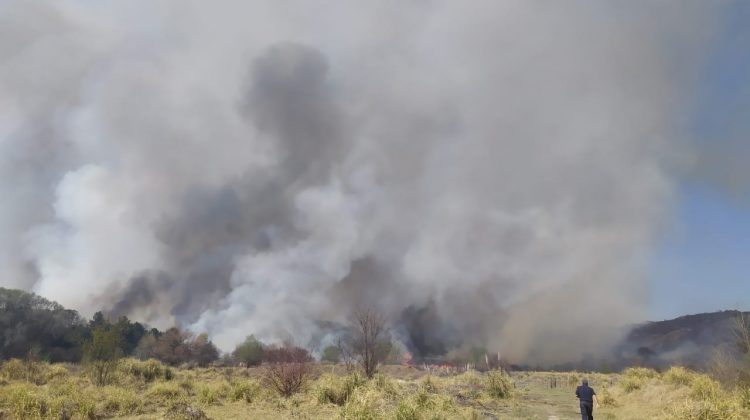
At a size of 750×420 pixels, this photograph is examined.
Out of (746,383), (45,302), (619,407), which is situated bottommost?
(619,407)

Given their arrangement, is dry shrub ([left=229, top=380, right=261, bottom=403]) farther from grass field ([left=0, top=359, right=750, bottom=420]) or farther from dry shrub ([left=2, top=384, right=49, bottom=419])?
dry shrub ([left=2, top=384, right=49, bottom=419])

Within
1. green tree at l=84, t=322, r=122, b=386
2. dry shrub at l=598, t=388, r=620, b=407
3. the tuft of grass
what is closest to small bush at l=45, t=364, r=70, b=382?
green tree at l=84, t=322, r=122, b=386

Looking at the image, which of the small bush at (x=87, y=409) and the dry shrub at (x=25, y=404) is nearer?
the dry shrub at (x=25, y=404)

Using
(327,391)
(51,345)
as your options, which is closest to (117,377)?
(327,391)

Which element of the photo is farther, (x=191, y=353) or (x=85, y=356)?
(x=191, y=353)

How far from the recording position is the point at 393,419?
1861 centimetres

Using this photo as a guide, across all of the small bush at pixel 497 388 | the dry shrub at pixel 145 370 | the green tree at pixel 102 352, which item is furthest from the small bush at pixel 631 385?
the dry shrub at pixel 145 370

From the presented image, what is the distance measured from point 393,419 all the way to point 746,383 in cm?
2277

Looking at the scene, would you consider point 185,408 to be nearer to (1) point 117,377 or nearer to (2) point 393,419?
(2) point 393,419

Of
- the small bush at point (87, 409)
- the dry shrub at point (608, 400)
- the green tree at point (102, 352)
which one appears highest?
the green tree at point (102, 352)

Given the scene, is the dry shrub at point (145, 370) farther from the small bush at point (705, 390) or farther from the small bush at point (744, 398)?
the small bush at point (744, 398)

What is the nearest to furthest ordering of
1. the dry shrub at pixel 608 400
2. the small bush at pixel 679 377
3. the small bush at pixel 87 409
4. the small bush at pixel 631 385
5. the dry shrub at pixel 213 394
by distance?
the small bush at pixel 87 409, the dry shrub at pixel 213 394, the small bush at pixel 679 377, the dry shrub at pixel 608 400, the small bush at pixel 631 385

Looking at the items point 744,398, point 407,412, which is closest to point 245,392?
point 407,412

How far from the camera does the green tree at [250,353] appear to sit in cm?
10774
